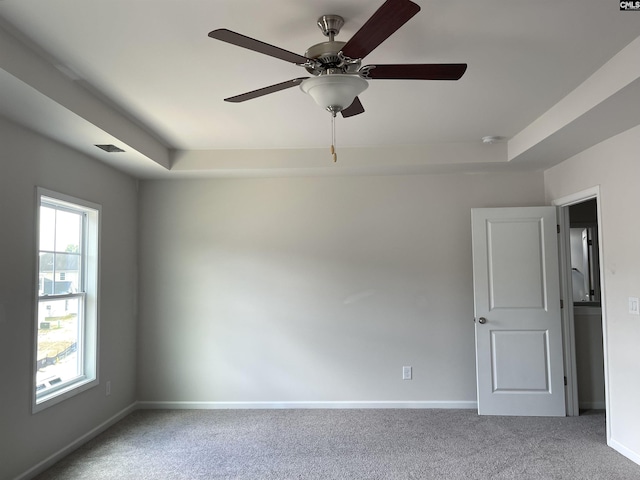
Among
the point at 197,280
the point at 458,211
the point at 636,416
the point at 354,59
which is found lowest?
the point at 636,416

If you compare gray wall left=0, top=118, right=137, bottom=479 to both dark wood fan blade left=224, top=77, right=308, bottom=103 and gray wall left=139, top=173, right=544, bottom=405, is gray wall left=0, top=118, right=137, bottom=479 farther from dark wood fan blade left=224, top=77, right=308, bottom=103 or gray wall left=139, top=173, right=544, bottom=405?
dark wood fan blade left=224, top=77, right=308, bottom=103

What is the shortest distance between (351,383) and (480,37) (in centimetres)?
340

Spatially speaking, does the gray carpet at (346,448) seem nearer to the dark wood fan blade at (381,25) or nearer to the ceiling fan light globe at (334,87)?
the ceiling fan light globe at (334,87)

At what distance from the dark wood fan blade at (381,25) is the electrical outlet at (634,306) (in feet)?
8.75

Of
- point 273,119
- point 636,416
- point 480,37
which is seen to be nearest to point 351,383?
point 636,416

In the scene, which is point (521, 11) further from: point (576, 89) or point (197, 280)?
point (197, 280)

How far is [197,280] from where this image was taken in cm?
480

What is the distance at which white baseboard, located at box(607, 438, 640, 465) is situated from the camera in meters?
3.23

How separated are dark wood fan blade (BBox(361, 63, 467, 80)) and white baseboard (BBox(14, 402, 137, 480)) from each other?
10.7 feet

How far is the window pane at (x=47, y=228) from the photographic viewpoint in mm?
3391

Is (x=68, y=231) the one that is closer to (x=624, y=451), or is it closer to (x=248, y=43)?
(x=248, y=43)

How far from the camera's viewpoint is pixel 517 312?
438cm

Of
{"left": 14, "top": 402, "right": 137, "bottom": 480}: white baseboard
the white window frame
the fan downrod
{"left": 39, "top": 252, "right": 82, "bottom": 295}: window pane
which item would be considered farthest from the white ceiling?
{"left": 14, "top": 402, "right": 137, "bottom": 480}: white baseboard

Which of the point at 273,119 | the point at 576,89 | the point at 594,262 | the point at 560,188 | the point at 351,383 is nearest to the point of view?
the point at 576,89
